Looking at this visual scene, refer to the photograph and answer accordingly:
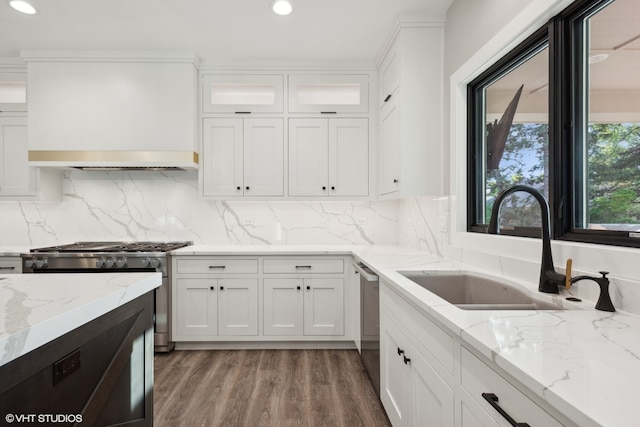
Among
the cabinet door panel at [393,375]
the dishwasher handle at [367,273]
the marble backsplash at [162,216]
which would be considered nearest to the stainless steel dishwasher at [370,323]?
the dishwasher handle at [367,273]

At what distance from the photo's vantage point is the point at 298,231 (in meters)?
3.37

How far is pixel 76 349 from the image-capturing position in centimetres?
92

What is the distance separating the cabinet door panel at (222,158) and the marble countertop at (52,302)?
1.80 metres

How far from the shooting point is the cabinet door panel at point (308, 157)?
305cm

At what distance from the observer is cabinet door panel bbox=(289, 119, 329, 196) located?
10.0ft

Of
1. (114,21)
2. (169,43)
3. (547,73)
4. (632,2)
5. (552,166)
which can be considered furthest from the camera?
(169,43)

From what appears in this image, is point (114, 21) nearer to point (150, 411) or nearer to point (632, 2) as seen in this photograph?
point (150, 411)

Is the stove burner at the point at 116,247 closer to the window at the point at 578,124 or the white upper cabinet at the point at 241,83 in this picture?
the white upper cabinet at the point at 241,83

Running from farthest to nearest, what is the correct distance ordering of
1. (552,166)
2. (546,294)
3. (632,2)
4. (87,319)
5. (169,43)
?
1. (169,43)
2. (552,166)
3. (546,294)
4. (632,2)
5. (87,319)

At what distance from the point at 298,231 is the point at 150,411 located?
221 cm

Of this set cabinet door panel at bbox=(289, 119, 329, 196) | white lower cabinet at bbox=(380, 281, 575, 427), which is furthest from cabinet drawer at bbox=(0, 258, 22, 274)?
white lower cabinet at bbox=(380, 281, 575, 427)

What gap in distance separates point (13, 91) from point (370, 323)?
4.02 meters

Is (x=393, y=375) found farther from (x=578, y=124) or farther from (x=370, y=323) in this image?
(x=578, y=124)

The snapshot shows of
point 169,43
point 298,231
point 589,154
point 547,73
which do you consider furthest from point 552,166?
point 169,43
